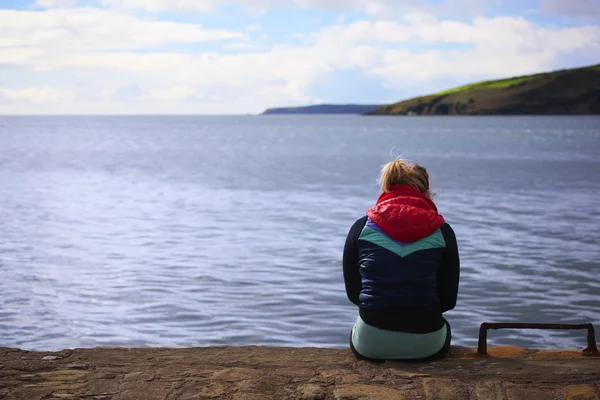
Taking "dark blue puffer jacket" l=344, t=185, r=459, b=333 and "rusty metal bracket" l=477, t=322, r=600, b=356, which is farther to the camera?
"rusty metal bracket" l=477, t=322, r=600, b=356

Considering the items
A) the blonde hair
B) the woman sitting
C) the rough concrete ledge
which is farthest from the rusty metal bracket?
the blonde hair

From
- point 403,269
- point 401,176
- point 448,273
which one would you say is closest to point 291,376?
point 403,269

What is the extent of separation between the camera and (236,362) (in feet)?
18.2

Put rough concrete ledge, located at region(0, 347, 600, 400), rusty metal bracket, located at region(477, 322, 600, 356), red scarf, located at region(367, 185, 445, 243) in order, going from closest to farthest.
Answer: rough concrete ledge, located at region(0, 347, 600, 400), red scarf, located at region(367, 185, 445, 243), rusty metal bracket, located at region(477, 322, 600, 356)

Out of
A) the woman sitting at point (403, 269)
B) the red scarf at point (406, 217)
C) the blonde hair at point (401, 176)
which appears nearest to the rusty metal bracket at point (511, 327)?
the woman sitting at point (403, 269)

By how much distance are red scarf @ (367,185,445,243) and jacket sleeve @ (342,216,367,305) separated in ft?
0.44

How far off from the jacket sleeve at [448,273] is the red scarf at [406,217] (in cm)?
11

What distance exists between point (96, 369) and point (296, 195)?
21.9 m

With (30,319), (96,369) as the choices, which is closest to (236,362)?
(96,369)

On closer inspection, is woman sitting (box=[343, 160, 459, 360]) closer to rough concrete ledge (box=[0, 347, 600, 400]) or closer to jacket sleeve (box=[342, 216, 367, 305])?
jacket sleeve (box=[342, 216, 367, 305])

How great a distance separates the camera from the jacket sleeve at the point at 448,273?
5.24 metres

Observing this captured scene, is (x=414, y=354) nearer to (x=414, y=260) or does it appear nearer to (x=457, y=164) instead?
(x=414, y=260)

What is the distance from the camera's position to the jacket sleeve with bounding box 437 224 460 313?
5238 millimetres

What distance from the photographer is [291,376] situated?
16.6 feet
